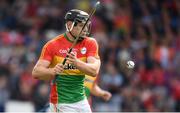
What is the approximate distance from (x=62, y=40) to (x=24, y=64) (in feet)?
27.3

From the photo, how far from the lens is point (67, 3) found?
2062cm

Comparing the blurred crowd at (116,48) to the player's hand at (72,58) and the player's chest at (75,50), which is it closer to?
the player's chest at (75,50)

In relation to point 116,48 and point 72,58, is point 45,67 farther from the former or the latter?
point 116,48

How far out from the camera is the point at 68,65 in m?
9.64

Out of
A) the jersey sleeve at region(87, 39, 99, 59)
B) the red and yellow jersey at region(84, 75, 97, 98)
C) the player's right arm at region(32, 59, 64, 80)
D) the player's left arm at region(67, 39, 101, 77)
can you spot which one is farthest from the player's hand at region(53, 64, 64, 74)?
the red and yellow jersey at region(84, 75, 97, 98)

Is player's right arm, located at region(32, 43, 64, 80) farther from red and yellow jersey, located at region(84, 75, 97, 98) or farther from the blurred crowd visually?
the blurred crowd

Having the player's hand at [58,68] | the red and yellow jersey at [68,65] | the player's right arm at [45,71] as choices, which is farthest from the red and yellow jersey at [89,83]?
the player's hand at [58,68]

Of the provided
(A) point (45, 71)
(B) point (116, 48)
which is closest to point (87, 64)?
(A) point (45, 71)

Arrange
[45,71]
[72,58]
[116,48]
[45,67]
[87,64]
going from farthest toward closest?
[116,48]
[45,67]
[45,71]
[87,64]
[72,58]

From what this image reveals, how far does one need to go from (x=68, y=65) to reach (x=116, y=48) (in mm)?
8862

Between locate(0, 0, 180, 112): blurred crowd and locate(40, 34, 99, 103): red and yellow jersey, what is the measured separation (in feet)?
21.6

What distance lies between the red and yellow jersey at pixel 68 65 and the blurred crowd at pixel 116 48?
658cm

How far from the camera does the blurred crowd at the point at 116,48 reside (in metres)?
17.2

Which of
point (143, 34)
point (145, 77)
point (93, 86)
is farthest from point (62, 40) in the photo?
point (143, 34)
